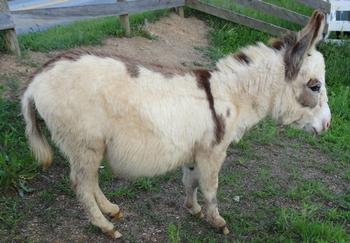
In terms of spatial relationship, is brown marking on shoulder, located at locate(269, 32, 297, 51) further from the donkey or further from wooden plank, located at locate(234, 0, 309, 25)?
wooden plank, located at locate(234, 0, 309, 25)

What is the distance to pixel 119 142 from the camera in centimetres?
289

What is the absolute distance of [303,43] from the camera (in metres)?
3.06

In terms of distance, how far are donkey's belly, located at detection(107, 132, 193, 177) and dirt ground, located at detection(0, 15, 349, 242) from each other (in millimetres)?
609

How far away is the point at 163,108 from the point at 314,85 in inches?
44.4

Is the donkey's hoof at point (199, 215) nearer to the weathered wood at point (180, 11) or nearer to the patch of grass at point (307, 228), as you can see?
the patch of grass at point (307, 228)

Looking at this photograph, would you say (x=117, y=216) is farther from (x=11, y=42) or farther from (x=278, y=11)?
(x=278, y=11)

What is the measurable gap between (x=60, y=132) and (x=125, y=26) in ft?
14.9

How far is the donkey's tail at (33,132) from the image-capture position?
2936 mm

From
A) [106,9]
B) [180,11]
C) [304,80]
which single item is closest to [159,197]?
[304,80]

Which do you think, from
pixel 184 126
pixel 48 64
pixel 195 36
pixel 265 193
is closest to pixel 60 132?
pixel 48 64

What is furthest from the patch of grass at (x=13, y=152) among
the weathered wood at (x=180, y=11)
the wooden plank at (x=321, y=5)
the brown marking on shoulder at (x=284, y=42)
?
the wooden plank at (x=321, y=5)

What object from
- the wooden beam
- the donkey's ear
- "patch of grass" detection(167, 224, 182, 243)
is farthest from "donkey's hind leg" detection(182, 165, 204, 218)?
the wooden beam

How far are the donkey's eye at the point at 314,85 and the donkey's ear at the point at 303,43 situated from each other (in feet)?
0.41

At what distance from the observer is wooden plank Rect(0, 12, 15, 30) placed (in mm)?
5274
